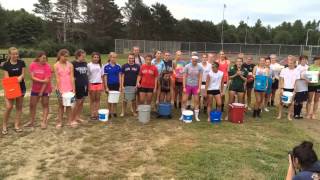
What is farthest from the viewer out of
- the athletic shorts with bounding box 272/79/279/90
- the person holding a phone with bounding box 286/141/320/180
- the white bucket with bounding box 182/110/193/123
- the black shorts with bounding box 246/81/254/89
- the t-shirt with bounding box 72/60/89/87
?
the athletic shorts with bounding box 272/79/279/90

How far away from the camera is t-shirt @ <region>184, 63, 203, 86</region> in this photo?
9538mm

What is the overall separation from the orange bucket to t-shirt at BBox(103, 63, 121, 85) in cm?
233

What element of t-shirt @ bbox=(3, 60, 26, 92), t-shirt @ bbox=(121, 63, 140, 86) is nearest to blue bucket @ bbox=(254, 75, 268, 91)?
t-shirt @ bbox=(121, 63, 140, 86)

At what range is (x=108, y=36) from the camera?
69.6 m

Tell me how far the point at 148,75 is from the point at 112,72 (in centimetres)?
96

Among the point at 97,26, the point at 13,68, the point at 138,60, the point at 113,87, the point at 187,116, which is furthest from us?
the point at 97,26

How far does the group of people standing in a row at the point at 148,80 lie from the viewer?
27.3 ft

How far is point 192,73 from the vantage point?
9555 millimetres

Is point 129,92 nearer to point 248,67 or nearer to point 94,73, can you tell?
point 94,73

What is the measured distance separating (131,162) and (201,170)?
1.25 meters

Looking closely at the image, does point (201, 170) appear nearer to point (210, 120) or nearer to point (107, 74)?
point (210, 120)

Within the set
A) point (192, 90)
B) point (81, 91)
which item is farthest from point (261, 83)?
point (81, 91)

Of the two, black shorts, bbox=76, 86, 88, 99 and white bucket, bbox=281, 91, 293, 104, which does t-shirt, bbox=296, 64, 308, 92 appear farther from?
black shorts, bbox=76, 86, 88, 99

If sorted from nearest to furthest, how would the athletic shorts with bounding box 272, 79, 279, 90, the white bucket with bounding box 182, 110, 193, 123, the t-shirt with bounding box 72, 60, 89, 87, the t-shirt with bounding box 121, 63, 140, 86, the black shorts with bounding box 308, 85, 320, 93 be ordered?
the t-shirt with bounding box 72, 60, 89, 87
the white bucket with bounding box 182, 110, 193, 123
the t-shirt with bounding box 121, 63, 140, 86
the black shorts with bounding box 308, 85, 320, 93
the athletic shorts with bounding box 272, 79, 279, 90
